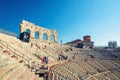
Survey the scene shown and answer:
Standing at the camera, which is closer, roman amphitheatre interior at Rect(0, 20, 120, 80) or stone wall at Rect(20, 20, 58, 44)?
roman amphitheatre interior at Rect(0, 20, 120, 80)

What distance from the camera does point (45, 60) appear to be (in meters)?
25.3

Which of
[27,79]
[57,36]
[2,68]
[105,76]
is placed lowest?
[105,76]

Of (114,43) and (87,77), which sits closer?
(87,77)

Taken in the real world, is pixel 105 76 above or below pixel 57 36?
below

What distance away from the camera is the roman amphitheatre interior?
16766mm

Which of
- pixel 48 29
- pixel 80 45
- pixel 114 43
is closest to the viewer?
pixel 48 29

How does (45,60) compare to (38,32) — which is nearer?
(45,60)

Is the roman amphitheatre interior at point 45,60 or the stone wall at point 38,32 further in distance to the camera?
the stone wall at point 38,32

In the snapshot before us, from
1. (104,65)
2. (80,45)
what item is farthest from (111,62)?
(80,45)

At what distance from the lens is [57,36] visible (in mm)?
48188

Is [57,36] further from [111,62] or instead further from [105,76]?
[105,76]

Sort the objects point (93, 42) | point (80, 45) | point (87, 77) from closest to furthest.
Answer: point (87, 77), point (80, 45), point (93, 42)

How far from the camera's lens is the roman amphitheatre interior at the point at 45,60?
16.8 m

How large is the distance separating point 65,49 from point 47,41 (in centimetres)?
546
